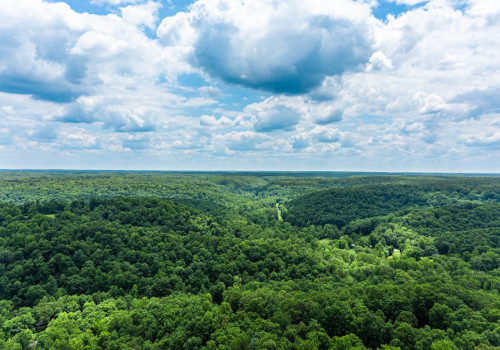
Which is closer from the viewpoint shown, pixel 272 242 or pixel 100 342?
pixel 100 342

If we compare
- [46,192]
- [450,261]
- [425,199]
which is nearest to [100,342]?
[450,261]

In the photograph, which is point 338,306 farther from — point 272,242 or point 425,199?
point 425,199

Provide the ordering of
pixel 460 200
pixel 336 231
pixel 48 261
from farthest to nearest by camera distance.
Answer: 1. pixel 460 200
2. pixel 336 231
3. pixel 48 261

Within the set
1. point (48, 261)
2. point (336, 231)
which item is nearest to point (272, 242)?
point (336, 231)

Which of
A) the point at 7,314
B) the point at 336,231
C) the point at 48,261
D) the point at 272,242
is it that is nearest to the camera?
the point at 7,314

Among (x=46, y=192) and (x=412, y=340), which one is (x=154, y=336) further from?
(x=46, y=192)

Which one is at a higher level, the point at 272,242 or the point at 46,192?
the point at 46,192
